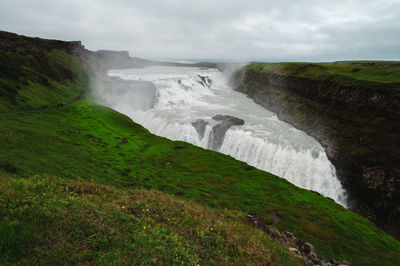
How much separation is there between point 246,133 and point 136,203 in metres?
40.0

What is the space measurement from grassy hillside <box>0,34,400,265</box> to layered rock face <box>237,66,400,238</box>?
41.0ft

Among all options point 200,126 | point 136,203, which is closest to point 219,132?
point 200,126

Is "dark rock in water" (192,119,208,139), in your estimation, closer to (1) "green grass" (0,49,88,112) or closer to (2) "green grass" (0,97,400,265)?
(2) "green grass" (0,97,400,265)

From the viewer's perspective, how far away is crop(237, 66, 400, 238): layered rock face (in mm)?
34656

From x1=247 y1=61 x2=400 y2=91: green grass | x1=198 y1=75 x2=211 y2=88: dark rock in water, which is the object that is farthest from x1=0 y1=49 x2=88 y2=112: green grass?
x1=247 y1=61 x2=400 y2=91: green grass

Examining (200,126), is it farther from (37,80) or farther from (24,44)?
(24,44)

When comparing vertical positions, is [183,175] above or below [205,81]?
below

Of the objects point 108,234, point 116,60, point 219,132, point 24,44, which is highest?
point 116,60

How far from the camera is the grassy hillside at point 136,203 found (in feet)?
26.5

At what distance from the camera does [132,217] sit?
1016 centimetres

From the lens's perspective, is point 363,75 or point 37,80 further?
point 37,80

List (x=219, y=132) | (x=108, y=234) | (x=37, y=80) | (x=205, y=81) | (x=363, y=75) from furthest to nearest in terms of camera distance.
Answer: (x=205, y=81), (x=37, y=80), (x=363, y=75), (x=219, y=132), (x=108, y=234)

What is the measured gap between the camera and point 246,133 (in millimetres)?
49219

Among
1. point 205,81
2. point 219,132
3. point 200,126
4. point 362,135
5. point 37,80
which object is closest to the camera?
point 362,135
